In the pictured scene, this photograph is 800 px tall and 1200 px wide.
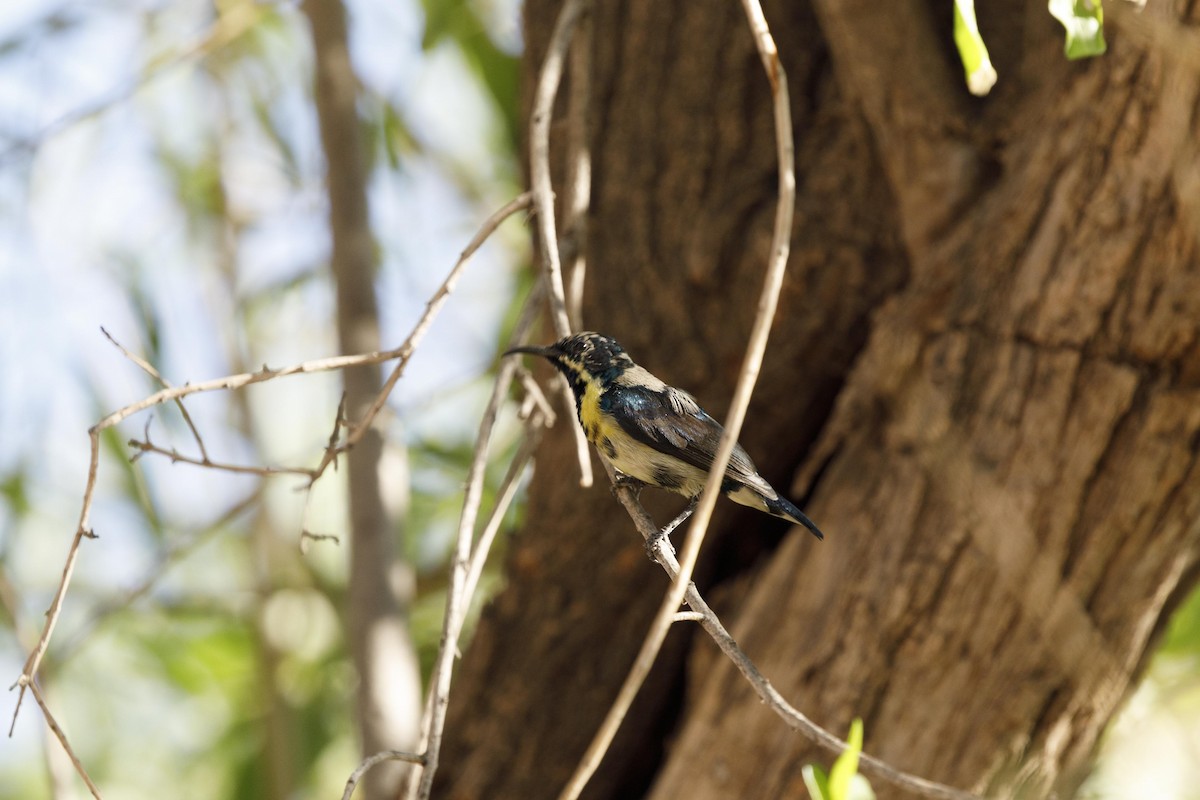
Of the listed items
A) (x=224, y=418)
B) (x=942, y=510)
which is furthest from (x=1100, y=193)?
(x=224, y=418)

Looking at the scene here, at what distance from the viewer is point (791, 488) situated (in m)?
3.42

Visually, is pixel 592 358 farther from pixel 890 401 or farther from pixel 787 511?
pixel 890 401

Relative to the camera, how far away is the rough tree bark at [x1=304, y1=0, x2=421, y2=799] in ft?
11.6

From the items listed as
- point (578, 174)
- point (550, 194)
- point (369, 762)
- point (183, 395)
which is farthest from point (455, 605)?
point (578, 174)

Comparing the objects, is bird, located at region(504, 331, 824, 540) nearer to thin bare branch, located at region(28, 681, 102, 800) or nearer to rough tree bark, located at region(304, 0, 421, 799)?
rough tree bark, located at region(304, 0, 421, 799)

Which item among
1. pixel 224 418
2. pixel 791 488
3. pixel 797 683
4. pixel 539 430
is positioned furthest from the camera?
pixel 224 418

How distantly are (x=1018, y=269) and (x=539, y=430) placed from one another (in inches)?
48.5

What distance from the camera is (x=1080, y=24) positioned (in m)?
2.05

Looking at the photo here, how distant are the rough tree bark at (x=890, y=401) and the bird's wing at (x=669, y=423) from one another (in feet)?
1.34

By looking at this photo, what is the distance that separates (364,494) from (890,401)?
62.5 inches

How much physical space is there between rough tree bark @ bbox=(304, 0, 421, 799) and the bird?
0.73 metres

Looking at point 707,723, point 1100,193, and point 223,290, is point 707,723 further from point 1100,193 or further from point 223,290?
point 223,290

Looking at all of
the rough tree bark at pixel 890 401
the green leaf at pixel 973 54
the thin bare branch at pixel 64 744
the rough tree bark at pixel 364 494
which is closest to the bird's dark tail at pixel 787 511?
the rough tree bark at pixel 890 401

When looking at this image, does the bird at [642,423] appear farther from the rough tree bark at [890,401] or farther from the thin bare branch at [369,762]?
the thin bare branch at [369,762]
